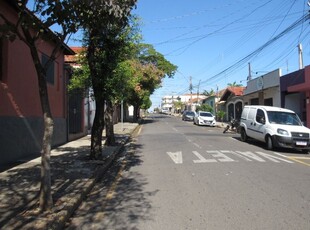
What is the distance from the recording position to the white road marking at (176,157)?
13.9 meters

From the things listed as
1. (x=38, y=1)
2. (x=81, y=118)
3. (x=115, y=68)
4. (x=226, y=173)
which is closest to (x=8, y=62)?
(x=115, y=68)

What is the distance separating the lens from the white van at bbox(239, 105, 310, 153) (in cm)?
1770

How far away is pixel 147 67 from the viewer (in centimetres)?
4647

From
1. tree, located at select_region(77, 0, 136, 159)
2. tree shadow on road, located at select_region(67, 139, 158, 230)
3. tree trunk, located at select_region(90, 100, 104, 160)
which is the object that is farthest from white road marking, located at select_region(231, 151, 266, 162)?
tree, located at select_region(77, 0, 136, 159)

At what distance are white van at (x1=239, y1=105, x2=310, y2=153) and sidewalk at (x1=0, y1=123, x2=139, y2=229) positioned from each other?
309 inches

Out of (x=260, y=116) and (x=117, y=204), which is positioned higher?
(x=260, y=116)

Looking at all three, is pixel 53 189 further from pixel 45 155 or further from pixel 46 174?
pixel 45 155

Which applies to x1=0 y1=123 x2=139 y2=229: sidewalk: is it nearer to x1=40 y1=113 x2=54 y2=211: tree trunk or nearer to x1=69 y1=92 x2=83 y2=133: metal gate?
x1=40 y1=113 x2=54 y2=211: tree trunk

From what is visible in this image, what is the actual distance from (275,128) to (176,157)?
18.8 feet

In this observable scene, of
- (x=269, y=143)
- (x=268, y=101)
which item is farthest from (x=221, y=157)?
(x=268, y=101)

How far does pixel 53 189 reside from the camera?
856 cm

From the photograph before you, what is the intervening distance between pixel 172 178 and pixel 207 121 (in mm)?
34251

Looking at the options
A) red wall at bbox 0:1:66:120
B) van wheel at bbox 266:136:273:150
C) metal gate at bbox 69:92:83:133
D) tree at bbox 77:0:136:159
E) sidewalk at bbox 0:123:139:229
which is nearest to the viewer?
sidewalk at bbox 0:123:139:229

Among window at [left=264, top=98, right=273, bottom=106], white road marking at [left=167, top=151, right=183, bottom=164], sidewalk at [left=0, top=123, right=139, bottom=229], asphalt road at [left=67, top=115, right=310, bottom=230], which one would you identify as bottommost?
asphalt road at [left=67, top=115, right=310, bottom=230]
